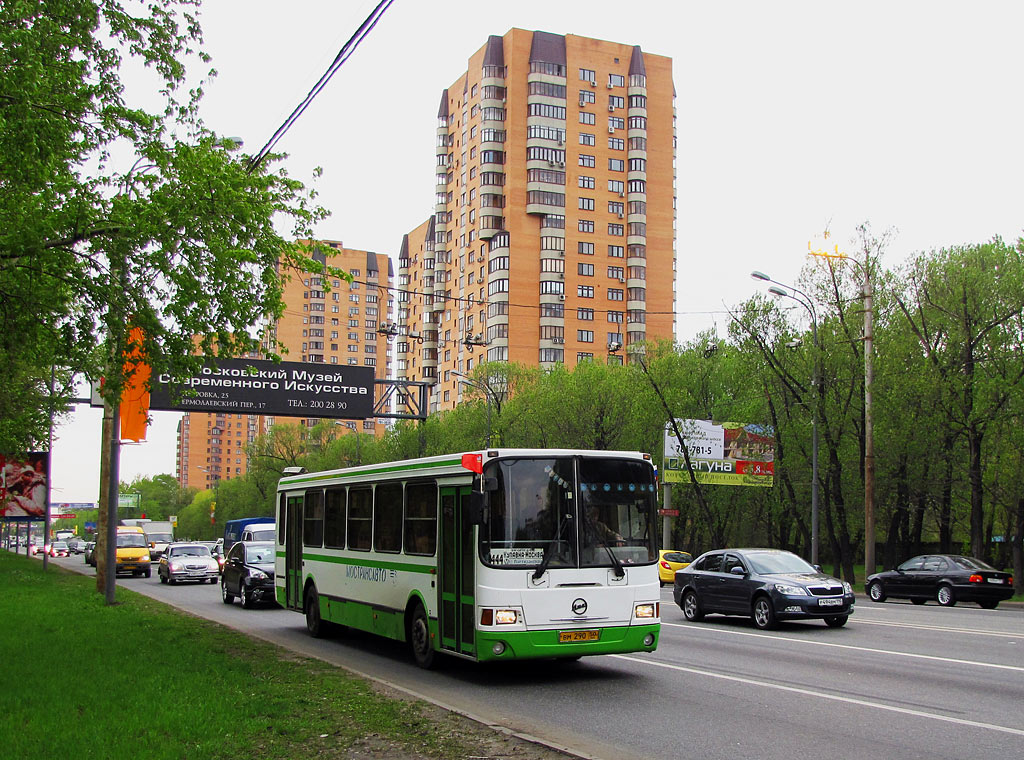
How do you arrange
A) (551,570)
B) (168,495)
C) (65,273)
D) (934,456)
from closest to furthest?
(551,570), (65,273), (934,456), (168,495)

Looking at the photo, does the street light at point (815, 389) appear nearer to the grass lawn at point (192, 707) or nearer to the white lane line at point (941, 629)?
the white lane line at point (941, 629)

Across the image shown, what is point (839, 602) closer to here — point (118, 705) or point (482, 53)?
point (118, 705)

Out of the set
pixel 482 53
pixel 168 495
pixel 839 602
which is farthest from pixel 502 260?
pixel 168 495

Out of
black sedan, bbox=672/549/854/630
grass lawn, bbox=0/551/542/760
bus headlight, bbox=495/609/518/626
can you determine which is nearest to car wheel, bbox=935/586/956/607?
black sedan, bbox=672/549/854/630

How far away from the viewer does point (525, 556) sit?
12.1 metres

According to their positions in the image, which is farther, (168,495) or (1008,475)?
(168,495)

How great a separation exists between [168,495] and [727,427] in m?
166

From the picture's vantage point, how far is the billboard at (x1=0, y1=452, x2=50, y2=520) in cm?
4184

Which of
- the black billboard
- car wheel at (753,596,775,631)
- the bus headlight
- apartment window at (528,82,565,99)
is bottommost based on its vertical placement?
car wheel at (753,596,775,631)

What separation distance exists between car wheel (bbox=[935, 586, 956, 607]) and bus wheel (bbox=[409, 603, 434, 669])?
20.3m

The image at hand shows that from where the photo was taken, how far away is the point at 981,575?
94.0 feet

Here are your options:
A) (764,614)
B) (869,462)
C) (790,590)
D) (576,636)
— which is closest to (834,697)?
(576,636)

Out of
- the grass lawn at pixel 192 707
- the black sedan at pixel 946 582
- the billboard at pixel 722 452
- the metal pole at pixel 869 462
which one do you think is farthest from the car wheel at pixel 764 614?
the billboard at pixel 722 452

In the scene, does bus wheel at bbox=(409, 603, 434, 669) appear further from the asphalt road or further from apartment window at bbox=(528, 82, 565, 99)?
apartment window at bbox=(528, 82, 565, 99)
